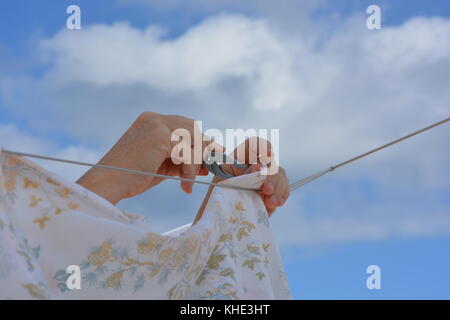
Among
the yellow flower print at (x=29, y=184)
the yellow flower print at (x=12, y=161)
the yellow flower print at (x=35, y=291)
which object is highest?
the yellow flower print at (x=12, y=161)

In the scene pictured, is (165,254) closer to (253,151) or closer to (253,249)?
(253,249)

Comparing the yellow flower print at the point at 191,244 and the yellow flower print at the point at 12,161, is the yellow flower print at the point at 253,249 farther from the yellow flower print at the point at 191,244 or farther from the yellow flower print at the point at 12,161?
the yellow flower print at the point at 12,161

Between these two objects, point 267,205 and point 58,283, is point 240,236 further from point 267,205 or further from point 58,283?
point 58,283

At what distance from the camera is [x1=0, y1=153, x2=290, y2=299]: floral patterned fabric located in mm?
1074

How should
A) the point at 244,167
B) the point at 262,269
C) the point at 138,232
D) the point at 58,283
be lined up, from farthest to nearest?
the point at 244,167 → the point at 262,269 → the point at 138,232 → the point at 58,283

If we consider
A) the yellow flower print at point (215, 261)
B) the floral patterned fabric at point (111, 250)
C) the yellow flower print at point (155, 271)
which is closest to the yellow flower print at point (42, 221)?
the floral patterned fabric at point (111, 250)

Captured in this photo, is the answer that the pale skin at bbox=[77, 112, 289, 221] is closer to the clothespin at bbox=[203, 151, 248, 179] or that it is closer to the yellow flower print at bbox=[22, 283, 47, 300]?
the clothespin at bbox=[203, 151, 248, 179]

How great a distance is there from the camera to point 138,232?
3.99 ft

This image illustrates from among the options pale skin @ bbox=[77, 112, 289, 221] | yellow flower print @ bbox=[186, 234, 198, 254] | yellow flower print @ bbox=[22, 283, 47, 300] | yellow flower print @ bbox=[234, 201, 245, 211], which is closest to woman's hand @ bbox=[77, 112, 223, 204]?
pale skin @ bbox=[77, 112, 289, 221]

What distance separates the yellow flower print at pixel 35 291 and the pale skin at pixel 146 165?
56 centimetres

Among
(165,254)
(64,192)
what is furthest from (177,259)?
(64,192)

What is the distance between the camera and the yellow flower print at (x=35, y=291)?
98 cm

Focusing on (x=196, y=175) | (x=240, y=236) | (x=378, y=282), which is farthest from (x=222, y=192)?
(x=378, y=282)
